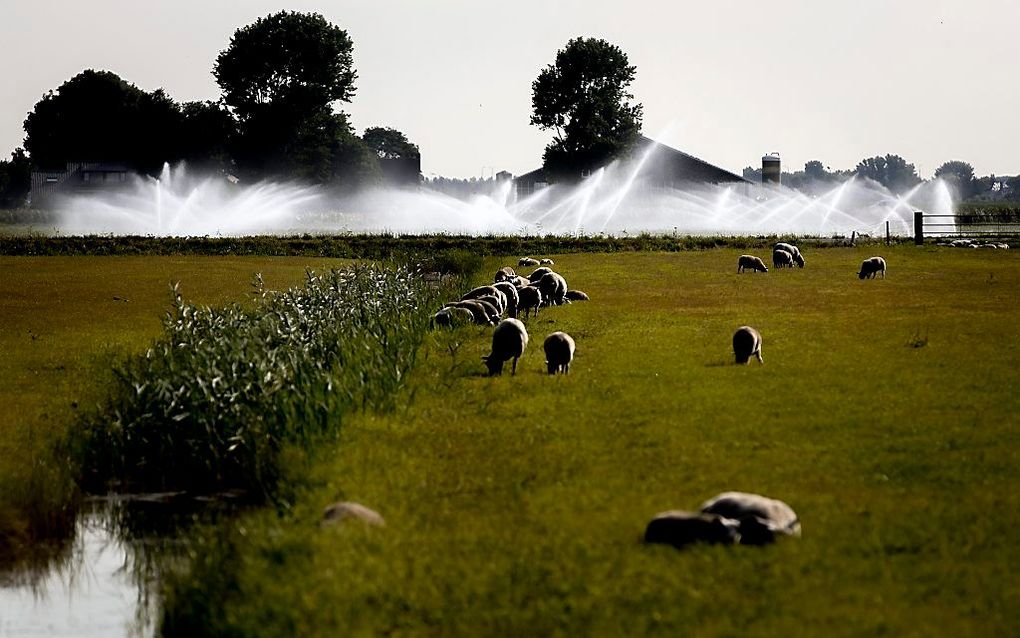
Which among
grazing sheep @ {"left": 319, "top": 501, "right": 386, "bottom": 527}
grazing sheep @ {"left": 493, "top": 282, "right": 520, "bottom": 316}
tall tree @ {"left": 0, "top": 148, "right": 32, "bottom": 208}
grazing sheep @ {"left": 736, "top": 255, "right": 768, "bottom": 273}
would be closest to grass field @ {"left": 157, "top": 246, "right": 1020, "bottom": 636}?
grazing sheep @ {"left": 319, "top": 501, "right": 386, "bottom": 527}

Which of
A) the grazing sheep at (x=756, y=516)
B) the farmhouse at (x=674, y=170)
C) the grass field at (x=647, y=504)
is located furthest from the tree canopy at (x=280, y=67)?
the grazing sheep at (x=756, y=516)

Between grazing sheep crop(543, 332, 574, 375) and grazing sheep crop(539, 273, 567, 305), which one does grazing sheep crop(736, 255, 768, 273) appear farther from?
grazing sheep crop(543, 332, 574, 375)

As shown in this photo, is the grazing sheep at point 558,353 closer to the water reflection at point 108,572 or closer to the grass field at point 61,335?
the grass field at point 61,335

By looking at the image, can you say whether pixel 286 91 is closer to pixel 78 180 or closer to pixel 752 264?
pixel 78 180

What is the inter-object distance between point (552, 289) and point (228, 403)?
21.6m

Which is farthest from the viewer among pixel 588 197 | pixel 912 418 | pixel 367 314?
pixel 588 197

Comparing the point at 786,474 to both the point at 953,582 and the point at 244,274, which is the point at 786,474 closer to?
the point at 953,582

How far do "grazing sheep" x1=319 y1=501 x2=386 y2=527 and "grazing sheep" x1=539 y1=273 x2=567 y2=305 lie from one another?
1003 inches

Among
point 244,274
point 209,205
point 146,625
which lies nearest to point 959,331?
point 146,625

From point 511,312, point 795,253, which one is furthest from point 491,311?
point 795,253

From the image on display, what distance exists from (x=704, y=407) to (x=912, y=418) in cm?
279

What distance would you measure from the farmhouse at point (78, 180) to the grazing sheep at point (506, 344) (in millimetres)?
120597

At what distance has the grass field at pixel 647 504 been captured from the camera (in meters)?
10.2

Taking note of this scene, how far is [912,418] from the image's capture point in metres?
17.9
